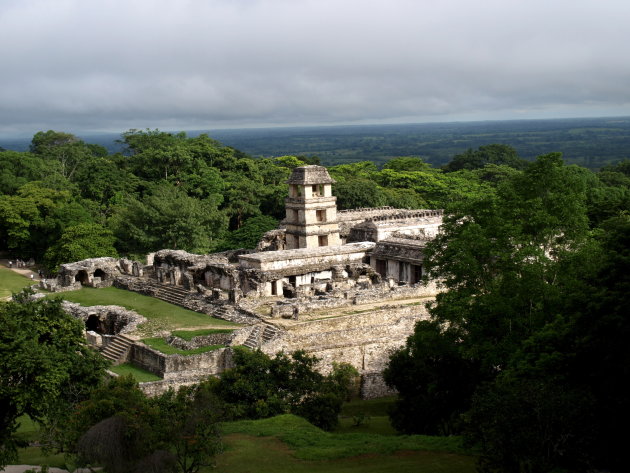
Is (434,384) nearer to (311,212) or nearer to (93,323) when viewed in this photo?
(93,323)

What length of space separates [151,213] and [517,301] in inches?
1233

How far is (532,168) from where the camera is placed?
22906mm

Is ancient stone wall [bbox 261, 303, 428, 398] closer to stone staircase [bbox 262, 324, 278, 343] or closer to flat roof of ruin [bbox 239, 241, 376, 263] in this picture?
stone staircase [bbox 262, 324, 278, 343]

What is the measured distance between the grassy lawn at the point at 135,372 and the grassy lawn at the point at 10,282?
16.1 meters

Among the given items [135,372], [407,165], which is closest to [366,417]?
[135,372]

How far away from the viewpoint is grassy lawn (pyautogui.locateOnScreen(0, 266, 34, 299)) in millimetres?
43406

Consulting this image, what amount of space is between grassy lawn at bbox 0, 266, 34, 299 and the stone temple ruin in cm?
→ 335

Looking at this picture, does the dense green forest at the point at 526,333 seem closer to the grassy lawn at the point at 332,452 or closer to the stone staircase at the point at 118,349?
the grassy lawn at the point at 332,452

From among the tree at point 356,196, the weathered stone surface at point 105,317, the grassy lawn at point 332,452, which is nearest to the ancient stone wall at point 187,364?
the weathered stone surface at point 105,317

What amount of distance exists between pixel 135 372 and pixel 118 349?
245cm

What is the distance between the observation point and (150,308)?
35188 millimetres

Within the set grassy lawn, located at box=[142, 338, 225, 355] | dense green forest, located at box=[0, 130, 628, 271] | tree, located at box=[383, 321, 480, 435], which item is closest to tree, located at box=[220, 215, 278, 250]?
dense green forest, located at box=[0, 130, 628, 271]

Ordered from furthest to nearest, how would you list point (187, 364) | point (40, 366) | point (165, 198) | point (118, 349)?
point (165, 198) < point (118, 349) < point (187, 364) < point (40, 366)

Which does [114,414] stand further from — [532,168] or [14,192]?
[14,192]
